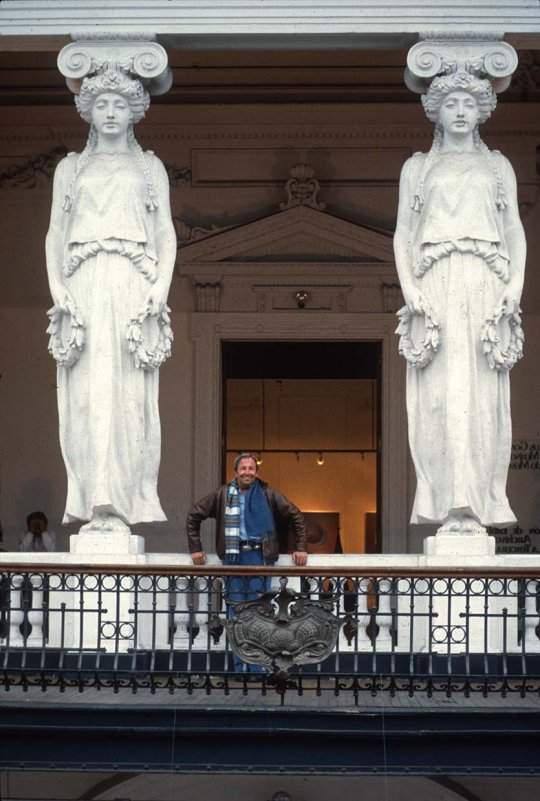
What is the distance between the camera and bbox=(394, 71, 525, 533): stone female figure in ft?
40.5

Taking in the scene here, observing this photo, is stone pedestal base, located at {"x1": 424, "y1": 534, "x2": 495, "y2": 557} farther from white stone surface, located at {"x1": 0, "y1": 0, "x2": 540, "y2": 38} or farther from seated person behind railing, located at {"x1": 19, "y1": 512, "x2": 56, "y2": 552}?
seated person behind railing, located at {"x1": 19, "y1": 512, "x2": 56, "y2": 552}

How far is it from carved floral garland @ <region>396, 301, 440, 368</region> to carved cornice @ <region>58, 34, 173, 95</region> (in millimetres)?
2079

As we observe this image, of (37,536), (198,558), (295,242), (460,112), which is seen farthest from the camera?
(295,242)

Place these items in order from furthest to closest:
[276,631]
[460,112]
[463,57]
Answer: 1. [463,57]
2. [460,112]
3. [276,631]

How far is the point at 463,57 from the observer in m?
12.7

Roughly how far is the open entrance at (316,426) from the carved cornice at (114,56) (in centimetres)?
497

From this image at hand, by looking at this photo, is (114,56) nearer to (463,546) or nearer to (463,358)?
(463,358)

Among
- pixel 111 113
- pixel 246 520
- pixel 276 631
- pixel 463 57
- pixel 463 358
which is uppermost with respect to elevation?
pixel 463 57

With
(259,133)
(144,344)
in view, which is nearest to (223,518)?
(144,344)

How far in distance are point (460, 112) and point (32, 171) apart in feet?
18.6

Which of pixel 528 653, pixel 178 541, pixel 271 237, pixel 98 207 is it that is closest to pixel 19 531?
pixel 178 541

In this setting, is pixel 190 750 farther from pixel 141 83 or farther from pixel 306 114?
pixel 306 114

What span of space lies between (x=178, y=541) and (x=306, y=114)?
3.59 metres

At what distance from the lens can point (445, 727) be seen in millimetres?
11289
